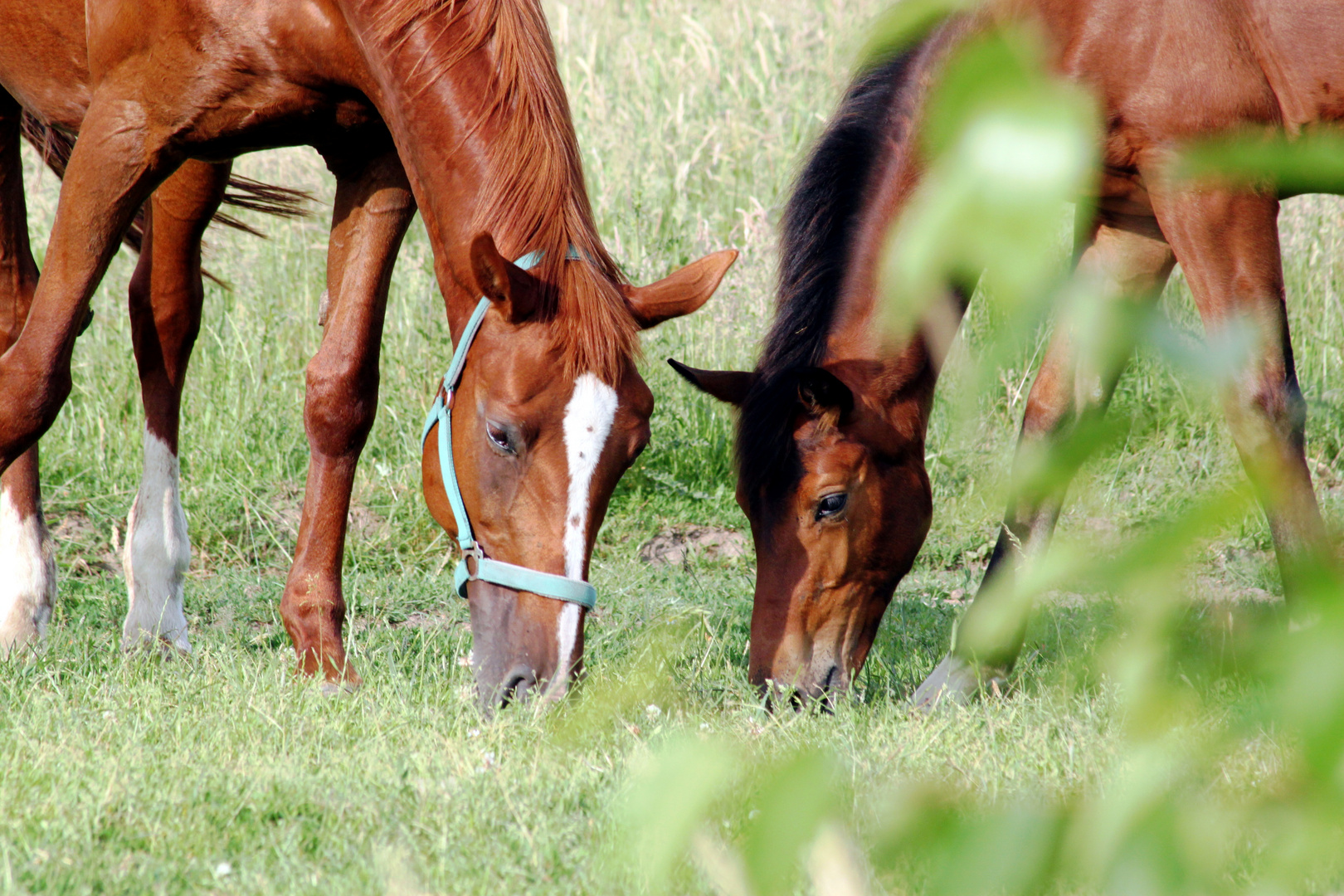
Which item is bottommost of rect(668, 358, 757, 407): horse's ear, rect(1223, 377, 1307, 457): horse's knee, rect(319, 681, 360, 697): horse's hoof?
rect(319, 681, 360, 697): horse's hoof

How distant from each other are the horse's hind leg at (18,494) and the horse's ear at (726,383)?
1.97 meters

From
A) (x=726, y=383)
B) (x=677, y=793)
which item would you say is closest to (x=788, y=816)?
(x=677, y=793)

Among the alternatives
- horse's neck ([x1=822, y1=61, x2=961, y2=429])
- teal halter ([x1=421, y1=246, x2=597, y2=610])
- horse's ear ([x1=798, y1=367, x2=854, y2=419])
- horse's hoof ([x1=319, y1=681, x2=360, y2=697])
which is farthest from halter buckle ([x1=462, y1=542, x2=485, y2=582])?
horse's neck ([x1=822, y1=61, x2=961, y2=429])

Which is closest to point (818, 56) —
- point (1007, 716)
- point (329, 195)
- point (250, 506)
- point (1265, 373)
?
point (329, 195)

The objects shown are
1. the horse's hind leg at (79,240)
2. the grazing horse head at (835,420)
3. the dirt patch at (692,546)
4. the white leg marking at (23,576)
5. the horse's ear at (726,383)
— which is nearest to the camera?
the horse's hind leg at (79,240)

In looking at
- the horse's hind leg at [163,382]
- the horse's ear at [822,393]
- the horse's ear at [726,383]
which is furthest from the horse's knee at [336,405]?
the horse's ear at [822,393]

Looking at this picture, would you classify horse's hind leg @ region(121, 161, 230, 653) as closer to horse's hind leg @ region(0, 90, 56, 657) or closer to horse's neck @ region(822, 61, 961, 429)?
horse's hind leg @ region(0, 90, 56, 657)

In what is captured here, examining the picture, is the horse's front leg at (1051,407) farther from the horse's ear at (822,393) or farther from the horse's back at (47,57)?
the horse's back at (47,57)

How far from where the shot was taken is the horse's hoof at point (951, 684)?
3.18 meters

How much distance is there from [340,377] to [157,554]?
0.88 metres

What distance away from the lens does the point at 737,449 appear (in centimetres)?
308

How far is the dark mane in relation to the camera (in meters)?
3.22

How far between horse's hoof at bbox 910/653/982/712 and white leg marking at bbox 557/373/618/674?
1083 mm

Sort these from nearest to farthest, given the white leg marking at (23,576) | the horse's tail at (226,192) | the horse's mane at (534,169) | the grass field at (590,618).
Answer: the grass field at (590,618) → the horse's mane at (534,169) → the white leg marking at (23,576) → the horse's tail at (226,192)
